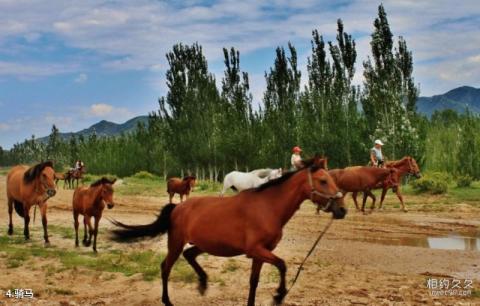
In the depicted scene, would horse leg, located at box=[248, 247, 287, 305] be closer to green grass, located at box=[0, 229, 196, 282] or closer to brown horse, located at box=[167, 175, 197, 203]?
green grass, located at box=[0, 229, 196, 282]

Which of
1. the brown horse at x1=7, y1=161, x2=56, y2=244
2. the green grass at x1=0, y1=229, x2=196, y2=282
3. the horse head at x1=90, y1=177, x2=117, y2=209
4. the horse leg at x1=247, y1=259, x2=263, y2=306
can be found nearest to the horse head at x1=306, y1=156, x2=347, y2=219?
the horse leg at x1=247, y1=259, x2=263, y2=306

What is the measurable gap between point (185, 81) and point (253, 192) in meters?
43.4

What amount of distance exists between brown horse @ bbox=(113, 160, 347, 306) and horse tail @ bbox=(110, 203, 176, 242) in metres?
0.40

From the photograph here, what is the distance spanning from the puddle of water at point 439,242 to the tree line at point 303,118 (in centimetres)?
1848

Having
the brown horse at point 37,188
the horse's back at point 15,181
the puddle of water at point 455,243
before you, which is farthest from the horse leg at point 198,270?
the horse's back at point 15,181

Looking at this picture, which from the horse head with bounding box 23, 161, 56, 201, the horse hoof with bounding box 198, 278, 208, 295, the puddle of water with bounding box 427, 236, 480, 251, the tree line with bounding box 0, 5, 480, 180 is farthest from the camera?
the tree line with bounding box 0, 5, 480, 180

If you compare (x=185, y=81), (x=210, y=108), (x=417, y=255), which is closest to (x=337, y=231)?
(x=417, y=255)

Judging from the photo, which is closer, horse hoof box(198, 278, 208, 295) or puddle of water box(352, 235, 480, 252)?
horse hoof box(198, 278, 208, 295)

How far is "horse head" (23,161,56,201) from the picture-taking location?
12422mm

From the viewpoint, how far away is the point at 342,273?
935 cm

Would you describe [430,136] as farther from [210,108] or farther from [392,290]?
[392,290]

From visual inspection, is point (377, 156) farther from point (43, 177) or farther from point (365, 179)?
point (43, 177)

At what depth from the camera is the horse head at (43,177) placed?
1242 cm

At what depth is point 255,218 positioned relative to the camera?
20.9ft
